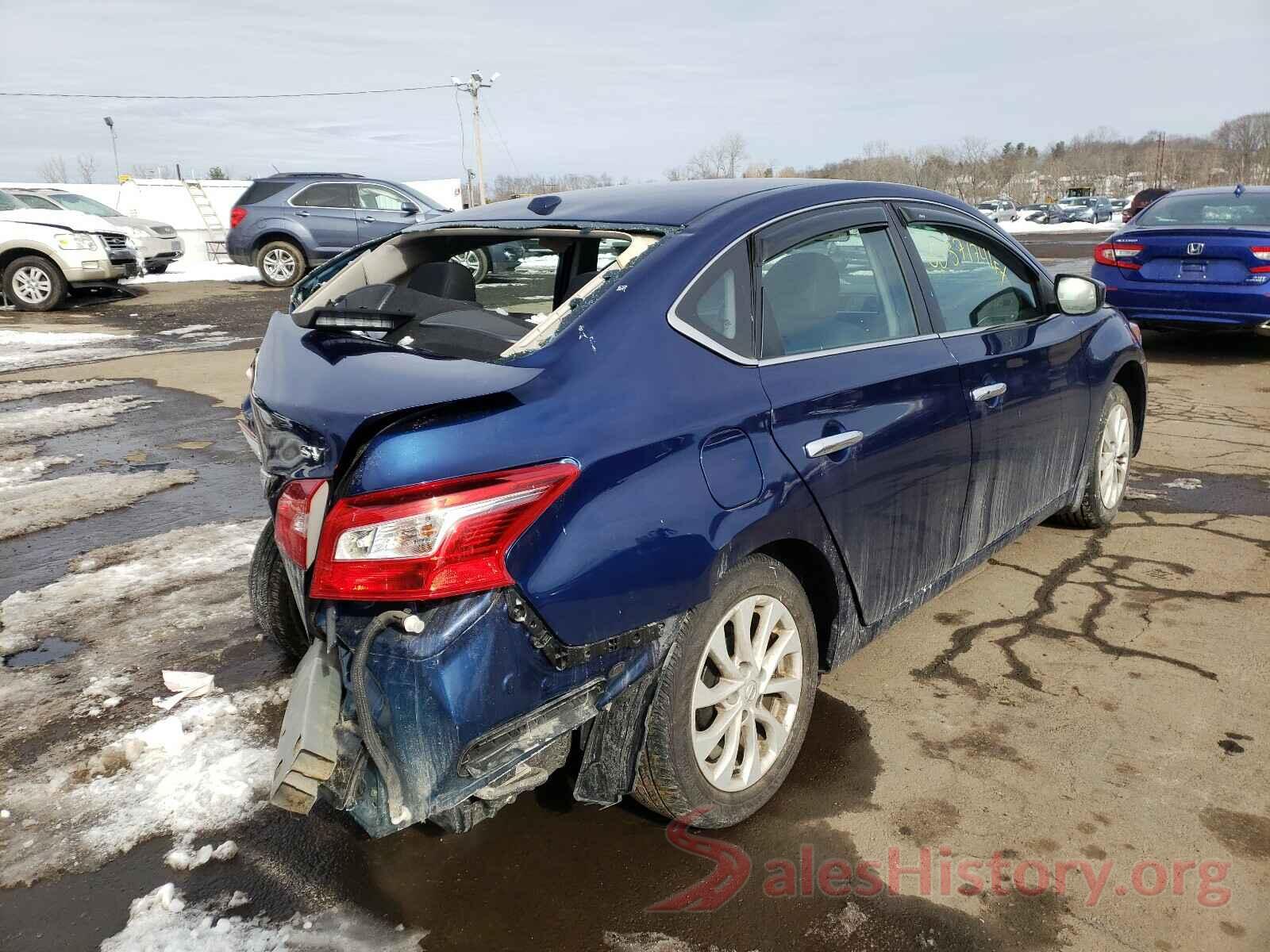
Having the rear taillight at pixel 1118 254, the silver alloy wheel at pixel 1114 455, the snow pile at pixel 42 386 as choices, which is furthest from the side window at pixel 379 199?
the silver alloy wheel at pixel 1114 455

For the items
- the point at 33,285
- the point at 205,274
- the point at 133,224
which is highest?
the point at 133,224

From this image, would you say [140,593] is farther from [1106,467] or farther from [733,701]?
[1106,467]

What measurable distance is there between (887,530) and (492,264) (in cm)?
159

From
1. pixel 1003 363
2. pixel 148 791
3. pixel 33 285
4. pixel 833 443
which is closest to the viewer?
pixel 833 443

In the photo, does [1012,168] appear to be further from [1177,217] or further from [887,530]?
[887,530]

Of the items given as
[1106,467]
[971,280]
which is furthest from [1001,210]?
[971,280]

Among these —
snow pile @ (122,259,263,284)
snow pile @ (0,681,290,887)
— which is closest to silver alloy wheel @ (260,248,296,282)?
snow pile @ (122,259,263,284)

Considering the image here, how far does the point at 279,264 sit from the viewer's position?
59.4 ft

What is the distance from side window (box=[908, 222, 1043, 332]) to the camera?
3.41 meters

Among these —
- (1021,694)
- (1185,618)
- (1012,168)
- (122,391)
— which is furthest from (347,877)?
(1012,168)

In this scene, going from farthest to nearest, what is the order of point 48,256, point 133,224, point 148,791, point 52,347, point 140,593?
point 133,224, point 48,256, point 52,347, point 140,593, point 148,791

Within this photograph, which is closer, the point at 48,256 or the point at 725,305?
the point at 725,305

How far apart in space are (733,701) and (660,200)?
1.46 meters

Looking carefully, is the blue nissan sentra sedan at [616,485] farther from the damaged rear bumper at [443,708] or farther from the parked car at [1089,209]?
the parked car at [1089,209]
